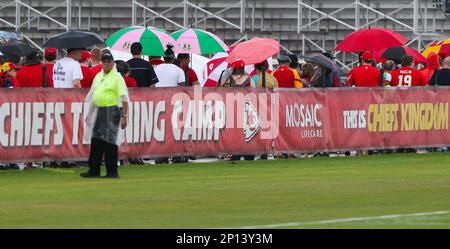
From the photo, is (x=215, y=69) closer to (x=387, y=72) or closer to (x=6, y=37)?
(x=387, y=72)

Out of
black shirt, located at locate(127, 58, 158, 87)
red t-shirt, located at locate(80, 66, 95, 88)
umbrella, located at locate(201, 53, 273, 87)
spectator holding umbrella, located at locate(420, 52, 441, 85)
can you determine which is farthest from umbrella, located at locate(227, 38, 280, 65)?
red t-shirt, located at locate(80, 66, 95, 88)

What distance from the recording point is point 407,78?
3023 cm

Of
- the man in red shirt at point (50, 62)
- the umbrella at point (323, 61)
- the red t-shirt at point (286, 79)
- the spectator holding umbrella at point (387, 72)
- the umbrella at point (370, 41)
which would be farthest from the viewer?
the umbrella at point (370, 41)

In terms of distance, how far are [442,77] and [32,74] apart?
8.98 meters

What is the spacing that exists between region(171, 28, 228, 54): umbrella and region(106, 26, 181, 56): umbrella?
0.46 metres

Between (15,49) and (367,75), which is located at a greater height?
(15,49)

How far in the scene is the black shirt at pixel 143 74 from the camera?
26.5 m

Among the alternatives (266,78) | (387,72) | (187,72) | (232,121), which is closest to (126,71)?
(232,121)

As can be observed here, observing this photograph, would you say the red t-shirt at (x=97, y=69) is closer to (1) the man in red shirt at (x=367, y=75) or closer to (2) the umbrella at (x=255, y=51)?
(2) the umbrella at (x=255, y=51)

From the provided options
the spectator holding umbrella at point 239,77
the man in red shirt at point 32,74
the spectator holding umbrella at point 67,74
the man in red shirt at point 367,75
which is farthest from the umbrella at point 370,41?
the man in red shirt at point 32,74

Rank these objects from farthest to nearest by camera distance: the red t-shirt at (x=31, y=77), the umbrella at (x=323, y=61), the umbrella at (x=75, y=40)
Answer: the umbrella at (x=323, y=61) < the umbrella at (x=75, y=40) < the red t-shirt at (x=31, y=77)

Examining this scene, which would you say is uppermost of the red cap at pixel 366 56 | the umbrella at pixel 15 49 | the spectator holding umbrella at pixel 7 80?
the umbrella at pixel 15 49

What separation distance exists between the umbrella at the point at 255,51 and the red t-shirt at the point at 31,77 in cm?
453
